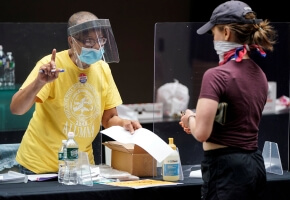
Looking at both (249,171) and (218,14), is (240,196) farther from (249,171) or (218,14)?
(218,14)

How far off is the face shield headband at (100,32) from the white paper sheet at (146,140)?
0.42 metres

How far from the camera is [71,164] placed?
13.2ft

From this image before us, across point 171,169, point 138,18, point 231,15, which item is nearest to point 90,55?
point 171,169

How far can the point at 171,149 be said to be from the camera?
13.3ft

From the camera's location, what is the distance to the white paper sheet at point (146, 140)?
13.1 ft

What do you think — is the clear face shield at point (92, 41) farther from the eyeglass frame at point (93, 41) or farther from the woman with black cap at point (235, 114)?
the woman with black cap at point (235, 114)

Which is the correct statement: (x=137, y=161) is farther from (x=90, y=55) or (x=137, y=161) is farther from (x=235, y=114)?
(x=235, y=114)

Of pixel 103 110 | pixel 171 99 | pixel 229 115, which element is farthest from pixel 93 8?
pixel 229 115

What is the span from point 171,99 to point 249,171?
7.29ft

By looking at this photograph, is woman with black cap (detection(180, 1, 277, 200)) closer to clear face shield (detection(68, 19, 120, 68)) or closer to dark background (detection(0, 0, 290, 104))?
clear face shield (detection(68, 19, 120, 68))

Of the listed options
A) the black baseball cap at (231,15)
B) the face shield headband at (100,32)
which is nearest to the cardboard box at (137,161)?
the face shield headband at (100,32)

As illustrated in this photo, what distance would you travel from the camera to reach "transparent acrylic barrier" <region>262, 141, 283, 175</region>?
14.4 ft

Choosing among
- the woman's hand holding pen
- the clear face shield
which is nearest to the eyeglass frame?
the clear face shield

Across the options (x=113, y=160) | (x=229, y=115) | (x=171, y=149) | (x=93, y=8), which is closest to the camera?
(x=229, y=115)
